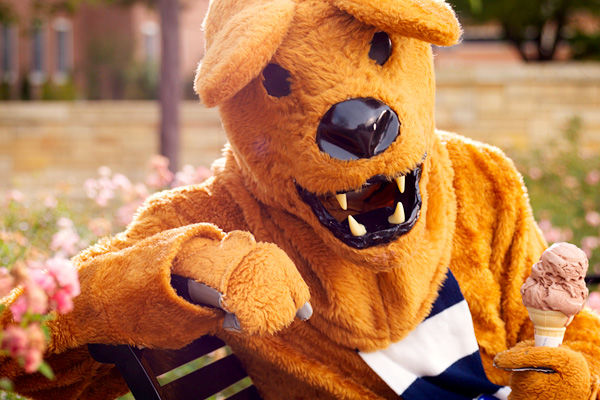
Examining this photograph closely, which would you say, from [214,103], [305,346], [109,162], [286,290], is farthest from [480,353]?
[109,162]

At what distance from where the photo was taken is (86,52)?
1650cm

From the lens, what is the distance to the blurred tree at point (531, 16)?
46.1 feet

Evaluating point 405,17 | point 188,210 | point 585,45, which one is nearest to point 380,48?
point 405,17

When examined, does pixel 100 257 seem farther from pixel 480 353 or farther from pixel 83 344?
pixel 480 353

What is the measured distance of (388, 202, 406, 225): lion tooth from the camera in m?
1.76

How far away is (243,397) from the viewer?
7.23 feet

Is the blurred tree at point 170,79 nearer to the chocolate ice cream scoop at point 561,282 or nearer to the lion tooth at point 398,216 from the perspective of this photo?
the lion tooth at point 398,216

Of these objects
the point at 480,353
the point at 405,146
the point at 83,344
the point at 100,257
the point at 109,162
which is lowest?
the point at 109,162

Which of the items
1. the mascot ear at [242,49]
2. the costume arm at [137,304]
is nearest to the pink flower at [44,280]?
the costume arm at [137,304]

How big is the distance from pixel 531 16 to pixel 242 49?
1420 centimetres

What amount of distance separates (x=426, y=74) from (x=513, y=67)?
334 inches

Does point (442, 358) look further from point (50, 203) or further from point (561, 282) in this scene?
point (50, 203)

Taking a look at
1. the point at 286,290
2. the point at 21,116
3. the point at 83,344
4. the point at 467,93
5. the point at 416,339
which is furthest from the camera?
the point at 21,116

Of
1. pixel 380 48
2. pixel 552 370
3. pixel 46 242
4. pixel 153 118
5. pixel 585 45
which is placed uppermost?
pixel 380 48
